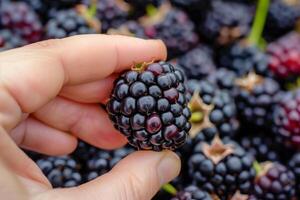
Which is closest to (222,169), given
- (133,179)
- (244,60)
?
(133,179)

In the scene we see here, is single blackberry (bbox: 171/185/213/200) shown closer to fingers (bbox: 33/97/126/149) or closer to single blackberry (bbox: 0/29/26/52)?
fingers (bbox: 33/97/126/149)

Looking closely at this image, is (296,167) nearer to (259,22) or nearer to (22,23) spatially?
(259,22)

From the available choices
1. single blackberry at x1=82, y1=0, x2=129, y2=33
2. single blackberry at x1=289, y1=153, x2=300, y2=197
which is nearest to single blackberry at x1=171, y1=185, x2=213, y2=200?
single blackberry at x1=289, y1=153, x2=300, y2=197

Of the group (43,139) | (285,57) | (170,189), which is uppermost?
(285,57)

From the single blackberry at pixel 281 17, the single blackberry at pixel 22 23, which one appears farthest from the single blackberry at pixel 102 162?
the single blackberry at pixel 281 17

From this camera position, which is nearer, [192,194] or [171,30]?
[192,194]

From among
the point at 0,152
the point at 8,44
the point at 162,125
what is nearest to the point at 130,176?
the point at 162,125

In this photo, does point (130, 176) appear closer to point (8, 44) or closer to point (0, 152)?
point (0, 152)
